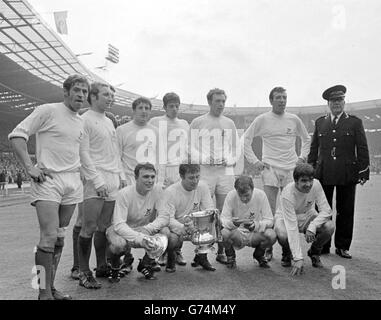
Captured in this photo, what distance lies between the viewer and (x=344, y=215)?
480cm

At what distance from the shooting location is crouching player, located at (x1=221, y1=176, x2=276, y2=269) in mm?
4078

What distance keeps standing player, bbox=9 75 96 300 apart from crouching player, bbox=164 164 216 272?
44.4 inches

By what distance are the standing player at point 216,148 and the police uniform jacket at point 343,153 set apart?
115cm

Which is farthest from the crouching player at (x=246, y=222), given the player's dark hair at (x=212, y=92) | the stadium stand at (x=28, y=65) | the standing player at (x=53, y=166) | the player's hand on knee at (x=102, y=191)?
the stadium stand at (x=28, y=65)

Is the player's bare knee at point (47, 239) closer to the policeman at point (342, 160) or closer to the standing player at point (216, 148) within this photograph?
the standing player at point (216, 148)

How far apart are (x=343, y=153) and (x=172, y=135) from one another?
2.09m

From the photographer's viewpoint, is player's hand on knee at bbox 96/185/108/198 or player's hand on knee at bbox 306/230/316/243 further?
player's hand on knee at bbox 306/230/316/243

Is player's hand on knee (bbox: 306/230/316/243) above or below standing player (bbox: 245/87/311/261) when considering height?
below

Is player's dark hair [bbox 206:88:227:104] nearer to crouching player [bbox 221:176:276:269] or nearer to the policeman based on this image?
crouching player [bbox 221:176:276:269]

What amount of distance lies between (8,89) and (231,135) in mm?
24139

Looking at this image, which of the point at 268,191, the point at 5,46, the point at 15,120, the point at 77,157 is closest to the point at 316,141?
the point at 268,191

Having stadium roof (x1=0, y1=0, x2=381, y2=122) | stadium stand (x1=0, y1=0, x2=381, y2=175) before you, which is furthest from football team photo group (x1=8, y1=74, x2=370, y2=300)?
stadium roof (x1=0, y1=0, x2=381, y2=122)

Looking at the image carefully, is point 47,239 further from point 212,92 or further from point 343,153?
point 343,153

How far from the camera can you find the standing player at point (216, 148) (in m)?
4.57
